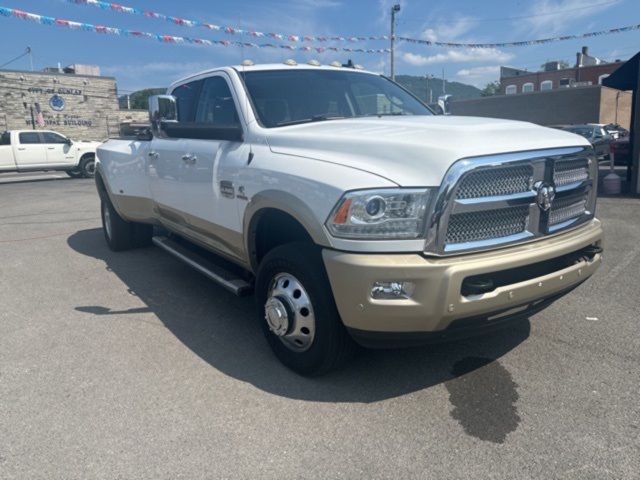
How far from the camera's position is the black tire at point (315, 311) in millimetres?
3029

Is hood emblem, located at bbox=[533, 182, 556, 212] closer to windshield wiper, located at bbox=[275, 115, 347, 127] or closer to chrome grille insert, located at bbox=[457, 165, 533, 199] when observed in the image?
chrome grille insert, located at bbox=[457, 165, 533, 199]

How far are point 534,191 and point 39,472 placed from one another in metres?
2.94

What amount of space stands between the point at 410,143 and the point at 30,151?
20222 mm

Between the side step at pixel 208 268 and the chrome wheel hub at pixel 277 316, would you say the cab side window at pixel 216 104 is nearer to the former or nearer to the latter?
the side step at pixel 208 268

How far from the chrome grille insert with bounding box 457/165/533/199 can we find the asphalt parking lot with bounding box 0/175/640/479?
1.20 metres

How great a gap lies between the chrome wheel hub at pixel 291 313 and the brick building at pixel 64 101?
1368 inches

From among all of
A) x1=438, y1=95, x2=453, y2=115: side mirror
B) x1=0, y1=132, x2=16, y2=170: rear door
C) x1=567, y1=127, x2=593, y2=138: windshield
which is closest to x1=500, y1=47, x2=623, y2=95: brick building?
x1=567, y1=127, x2=593, y2=138: windshield

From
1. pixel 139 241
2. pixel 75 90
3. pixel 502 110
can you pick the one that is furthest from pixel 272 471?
pixel 502 110

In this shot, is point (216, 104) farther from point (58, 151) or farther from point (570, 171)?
point (58, 151)

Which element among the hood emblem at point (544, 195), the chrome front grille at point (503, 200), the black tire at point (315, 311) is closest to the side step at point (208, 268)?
the black tire at point (315, 311)

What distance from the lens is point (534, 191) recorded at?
9.83 ft

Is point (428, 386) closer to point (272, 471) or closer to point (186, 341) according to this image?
point (272, 471)

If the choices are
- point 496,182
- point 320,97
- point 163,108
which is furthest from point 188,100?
point 496,182

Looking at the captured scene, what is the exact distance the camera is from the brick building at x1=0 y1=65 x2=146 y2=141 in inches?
1259
